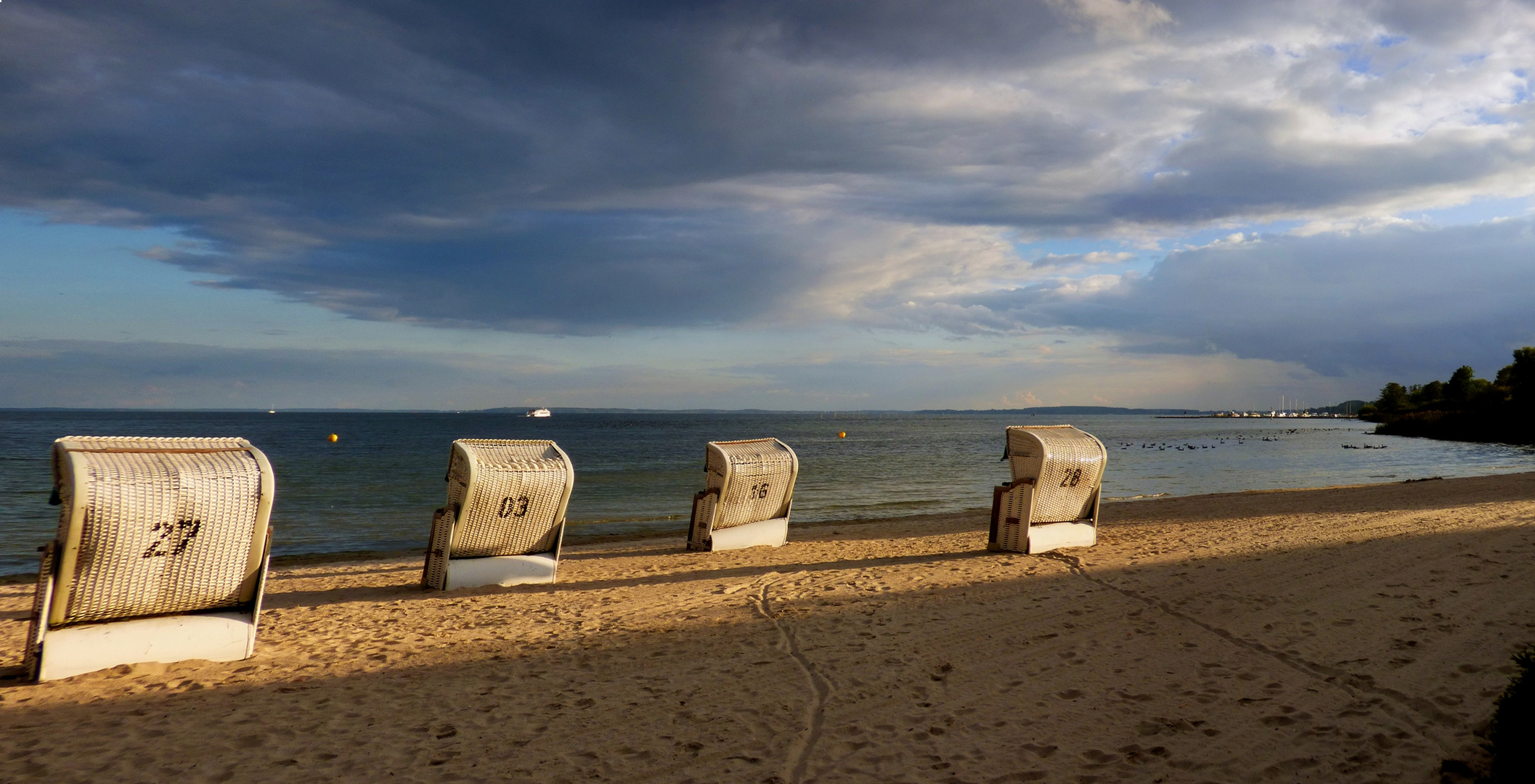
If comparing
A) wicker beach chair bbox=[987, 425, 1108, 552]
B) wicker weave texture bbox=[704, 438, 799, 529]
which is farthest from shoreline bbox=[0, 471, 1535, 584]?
wicker beach chair bbox=[987, 425, 1108, 552]

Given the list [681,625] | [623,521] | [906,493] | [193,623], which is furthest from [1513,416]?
[193,623]

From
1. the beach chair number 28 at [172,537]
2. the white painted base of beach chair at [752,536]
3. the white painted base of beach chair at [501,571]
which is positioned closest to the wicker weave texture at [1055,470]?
the white painted base of beach chair at [752,536]

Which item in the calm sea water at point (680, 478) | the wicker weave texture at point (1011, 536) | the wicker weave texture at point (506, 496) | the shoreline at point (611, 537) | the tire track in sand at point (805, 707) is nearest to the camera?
the tire track in sand at point (805, 707)

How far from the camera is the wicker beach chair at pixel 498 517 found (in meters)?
9.56

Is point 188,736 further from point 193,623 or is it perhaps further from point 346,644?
point 346,644

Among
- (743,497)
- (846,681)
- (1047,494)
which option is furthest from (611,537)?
(846,681)

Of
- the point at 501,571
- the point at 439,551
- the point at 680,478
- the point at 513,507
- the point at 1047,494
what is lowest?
the point at 680,478

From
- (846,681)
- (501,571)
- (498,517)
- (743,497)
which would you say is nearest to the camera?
(846,681)

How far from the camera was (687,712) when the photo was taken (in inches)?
218

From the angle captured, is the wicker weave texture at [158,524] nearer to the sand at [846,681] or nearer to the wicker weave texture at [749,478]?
the sand at [846,681]

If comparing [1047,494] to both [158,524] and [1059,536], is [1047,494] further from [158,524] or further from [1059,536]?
[158,524]

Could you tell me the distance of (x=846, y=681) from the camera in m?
6.14

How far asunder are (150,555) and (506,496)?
12.5ft

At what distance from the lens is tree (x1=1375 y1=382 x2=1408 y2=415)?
11038 centimetres
